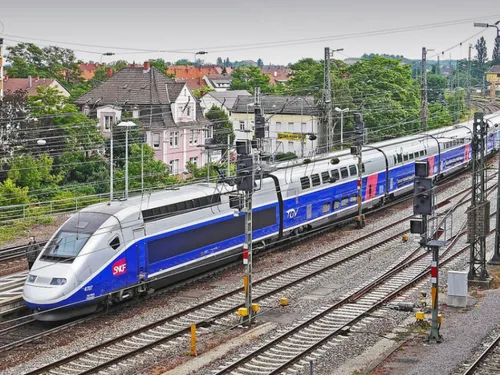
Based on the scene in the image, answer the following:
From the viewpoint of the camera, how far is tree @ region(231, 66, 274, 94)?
120 metres

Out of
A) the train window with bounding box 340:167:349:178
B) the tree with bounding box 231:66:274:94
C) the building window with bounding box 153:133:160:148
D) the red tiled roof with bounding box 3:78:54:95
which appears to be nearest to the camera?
the train window with bounding box 340:167:349:178

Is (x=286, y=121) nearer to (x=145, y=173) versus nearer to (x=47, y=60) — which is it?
(x=145, y=173)

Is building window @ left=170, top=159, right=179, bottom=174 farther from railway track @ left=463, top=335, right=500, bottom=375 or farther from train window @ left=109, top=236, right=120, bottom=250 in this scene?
railway track @ left=463, top=335, right=500, bottom=375

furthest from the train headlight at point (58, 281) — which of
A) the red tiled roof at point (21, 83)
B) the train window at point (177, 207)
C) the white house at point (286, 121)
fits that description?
the red tiled roof at point (21, 83)

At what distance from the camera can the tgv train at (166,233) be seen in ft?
71.9

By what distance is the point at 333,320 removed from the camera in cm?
2334

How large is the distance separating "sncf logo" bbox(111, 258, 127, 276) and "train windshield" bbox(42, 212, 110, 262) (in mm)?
1153

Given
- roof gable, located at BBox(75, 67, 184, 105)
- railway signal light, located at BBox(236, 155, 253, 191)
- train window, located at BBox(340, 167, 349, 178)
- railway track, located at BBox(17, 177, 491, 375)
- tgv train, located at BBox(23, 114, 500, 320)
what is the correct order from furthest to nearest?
roof gable, located at BBox(75, 67, 184, 105)
train window, located at BBox(340, 167, 349, 178)
railway signal light, located at BBox(236, 155, 253, 191)
tgv train, located at BBox(23, 114, 500, 320)
railway track, located at BBox(17, 177, 491, 375)

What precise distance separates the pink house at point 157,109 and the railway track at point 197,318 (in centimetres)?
3119

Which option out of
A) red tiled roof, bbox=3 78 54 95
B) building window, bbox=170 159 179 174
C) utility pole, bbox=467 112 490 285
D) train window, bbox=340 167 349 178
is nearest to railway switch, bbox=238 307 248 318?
utility pole, bbox=467 112 490 285

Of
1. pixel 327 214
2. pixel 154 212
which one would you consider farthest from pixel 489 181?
pixel 154 212

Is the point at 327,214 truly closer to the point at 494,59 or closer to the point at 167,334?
the point at 167,334

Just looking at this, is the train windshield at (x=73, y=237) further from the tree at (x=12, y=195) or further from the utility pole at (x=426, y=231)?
the tree at (x=12, y=195)

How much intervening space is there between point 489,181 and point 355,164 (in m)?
17.7
